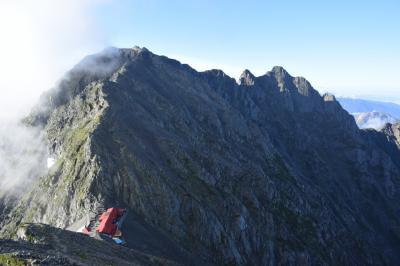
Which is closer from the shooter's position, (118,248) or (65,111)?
(118,248)

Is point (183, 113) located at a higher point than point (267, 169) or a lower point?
higher

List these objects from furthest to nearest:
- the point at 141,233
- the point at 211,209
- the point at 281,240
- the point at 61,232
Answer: the point at 281,240 < the point at 211,209 < the point at 141,233 < the point at 61,232

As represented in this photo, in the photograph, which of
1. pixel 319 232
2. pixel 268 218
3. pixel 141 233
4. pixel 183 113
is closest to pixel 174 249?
pixel 141 233

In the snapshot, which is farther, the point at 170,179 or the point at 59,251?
the point at 170,179

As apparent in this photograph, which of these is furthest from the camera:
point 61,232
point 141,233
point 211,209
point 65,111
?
point 65,111

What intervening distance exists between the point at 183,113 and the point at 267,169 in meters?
44.8

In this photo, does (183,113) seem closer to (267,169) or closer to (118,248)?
(267,169)

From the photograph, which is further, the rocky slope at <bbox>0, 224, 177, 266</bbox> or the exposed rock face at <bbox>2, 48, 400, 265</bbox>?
the exposed rock face at <bbox>2, 48, 400, 265</bbox>

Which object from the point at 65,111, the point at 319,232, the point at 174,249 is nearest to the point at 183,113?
the point at 65,111

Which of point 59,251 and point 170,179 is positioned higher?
point 170,179

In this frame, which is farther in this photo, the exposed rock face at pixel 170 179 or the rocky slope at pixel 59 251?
the exposed rock face at pixel 170 179

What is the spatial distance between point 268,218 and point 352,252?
192ft

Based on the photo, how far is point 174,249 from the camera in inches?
3937

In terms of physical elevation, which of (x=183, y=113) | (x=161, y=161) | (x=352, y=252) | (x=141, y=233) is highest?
(x=183, y=113)
